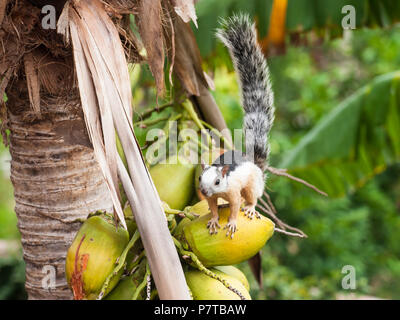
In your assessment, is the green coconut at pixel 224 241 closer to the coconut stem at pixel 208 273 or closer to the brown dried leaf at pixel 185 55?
the coconut stem at pixel 208 273

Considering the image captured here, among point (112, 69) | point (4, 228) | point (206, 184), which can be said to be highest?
point (112, 69)

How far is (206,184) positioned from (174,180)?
0.21m

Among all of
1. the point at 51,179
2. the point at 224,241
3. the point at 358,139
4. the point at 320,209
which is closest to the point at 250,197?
the point at 224,241

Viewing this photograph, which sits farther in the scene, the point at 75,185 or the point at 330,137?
the point at 330,137

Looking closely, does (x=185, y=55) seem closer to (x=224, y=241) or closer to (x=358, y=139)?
(x=224, y=241)

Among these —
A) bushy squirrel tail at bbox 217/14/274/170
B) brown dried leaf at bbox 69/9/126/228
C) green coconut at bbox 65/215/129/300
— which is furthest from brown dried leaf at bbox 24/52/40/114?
bushy squirrel tail at bbox 217/14/274/170

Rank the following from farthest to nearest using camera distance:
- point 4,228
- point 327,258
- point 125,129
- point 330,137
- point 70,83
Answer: point 4,228 < point 327,258 < point 330,137 < point 70,83 < point 125,129

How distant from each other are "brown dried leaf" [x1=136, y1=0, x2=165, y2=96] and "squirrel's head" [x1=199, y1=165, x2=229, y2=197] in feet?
0.68

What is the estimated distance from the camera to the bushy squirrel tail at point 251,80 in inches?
40.4

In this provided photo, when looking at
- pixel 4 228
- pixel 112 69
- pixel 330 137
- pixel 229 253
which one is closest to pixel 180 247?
pixel 229 253

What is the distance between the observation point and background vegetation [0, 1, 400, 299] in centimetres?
394

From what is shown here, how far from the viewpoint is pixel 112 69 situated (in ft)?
2.84

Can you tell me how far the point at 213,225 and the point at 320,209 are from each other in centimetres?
415
